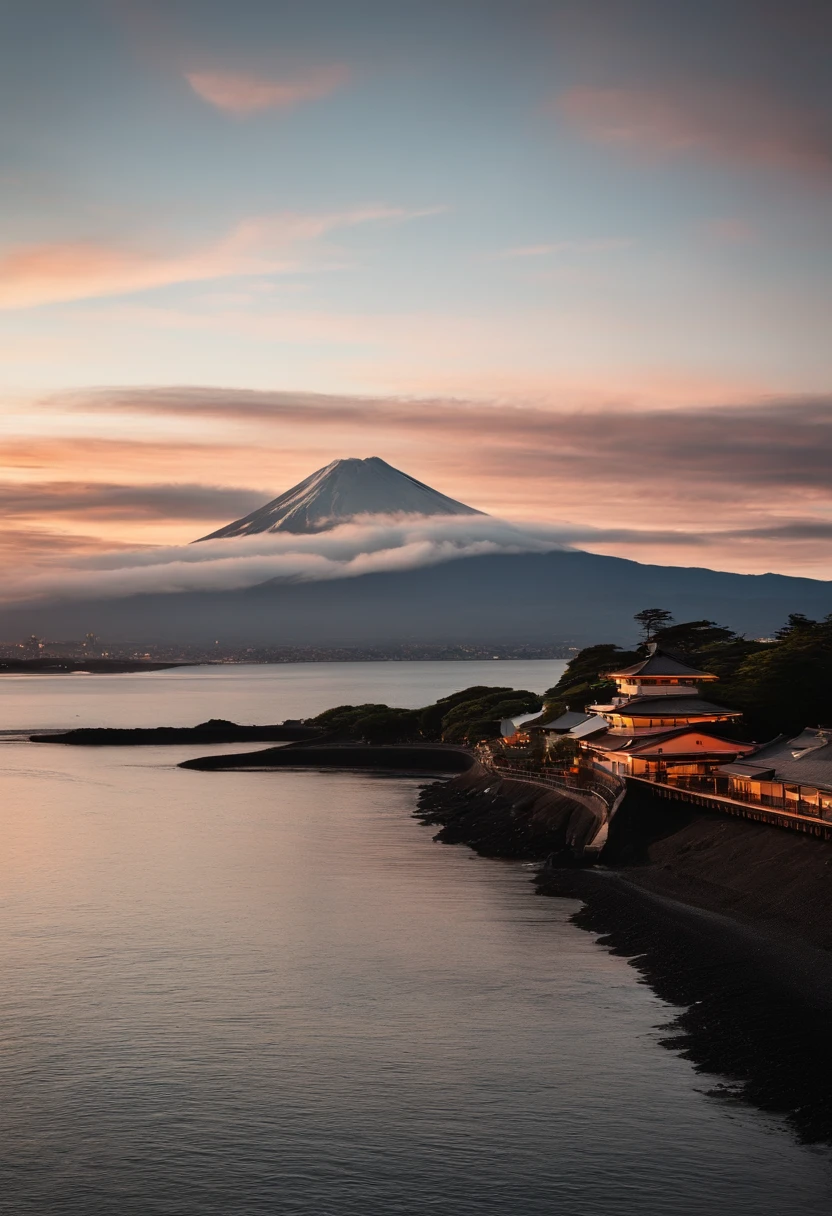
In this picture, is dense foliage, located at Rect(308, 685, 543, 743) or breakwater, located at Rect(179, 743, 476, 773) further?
dense foliage, located at Rect(308, 685, 543, 743)

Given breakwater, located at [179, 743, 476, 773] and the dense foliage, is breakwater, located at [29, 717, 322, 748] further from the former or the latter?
breakwater, located at [179, 743, 476, 773]

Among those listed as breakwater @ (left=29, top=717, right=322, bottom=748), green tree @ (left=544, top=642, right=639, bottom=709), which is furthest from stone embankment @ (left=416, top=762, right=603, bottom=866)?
breakwater @ (left=29, top=717, right=322, bottom=748)

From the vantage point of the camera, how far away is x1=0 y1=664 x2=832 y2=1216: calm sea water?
60.2 ft

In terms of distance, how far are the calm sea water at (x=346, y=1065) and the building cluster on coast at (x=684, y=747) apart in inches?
346

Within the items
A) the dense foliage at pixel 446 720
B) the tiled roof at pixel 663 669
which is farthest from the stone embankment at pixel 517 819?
the dense foliage at pixel 446 720

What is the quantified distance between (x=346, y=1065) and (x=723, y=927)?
38.6ft

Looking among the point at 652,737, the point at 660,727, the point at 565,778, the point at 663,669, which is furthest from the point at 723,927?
the point at 663,669

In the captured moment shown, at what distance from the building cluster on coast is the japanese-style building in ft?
0.14

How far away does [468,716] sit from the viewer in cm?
9906

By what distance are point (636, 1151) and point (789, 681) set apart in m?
45.1

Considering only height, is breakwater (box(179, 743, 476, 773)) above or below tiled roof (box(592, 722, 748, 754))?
below

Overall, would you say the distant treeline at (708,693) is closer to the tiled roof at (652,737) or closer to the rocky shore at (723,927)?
the tiled roof at (652,737)

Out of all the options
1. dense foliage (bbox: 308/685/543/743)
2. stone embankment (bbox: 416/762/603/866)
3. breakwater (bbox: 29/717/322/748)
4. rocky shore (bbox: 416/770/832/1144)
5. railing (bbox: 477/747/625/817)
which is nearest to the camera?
rocky shore (bbox: 416/770/832/1144)

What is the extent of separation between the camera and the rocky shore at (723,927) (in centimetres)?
2205
